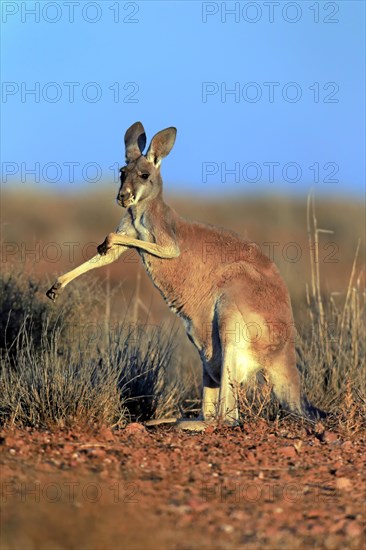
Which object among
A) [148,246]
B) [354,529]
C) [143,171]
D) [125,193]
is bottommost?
[354,529]

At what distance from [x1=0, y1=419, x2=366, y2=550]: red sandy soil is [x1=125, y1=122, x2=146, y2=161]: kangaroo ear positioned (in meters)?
2.33

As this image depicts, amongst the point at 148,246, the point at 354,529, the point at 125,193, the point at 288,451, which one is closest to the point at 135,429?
the point at 288,451

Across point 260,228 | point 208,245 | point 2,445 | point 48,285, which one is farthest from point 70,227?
point 2,445

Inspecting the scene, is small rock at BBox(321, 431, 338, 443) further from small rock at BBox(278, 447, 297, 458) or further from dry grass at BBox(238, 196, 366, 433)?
dry grass at BBox(238, 196, 366, 433)

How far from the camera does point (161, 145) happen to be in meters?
7.00

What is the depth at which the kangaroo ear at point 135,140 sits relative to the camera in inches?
283

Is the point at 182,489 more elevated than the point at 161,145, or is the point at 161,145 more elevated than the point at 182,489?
the point at 161,145

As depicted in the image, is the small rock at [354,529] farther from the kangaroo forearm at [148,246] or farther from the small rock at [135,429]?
the kangaroo forearm at [148,246]

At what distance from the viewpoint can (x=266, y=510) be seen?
13.9 feet

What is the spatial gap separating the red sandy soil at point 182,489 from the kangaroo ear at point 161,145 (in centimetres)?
221

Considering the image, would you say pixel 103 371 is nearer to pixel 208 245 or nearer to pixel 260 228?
pixel 208 245

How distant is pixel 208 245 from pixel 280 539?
3.24 meters

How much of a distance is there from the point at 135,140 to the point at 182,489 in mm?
3551

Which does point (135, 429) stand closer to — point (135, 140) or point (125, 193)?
point (125, 193)
